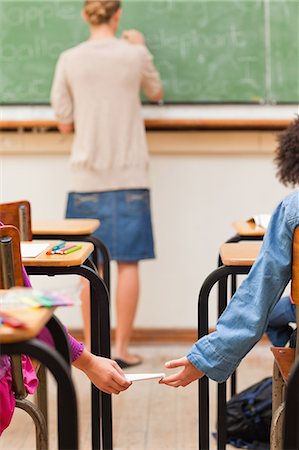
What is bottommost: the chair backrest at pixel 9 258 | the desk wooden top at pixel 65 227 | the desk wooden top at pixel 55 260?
the desk wooden top at pixel 65 227

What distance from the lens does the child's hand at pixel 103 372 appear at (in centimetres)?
226

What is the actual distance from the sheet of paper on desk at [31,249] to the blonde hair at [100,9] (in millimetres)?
1579

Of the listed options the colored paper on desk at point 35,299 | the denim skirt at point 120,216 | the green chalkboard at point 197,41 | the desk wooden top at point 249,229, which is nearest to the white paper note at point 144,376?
the colored paper on desk at point 35,299

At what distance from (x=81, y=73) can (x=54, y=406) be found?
143cm

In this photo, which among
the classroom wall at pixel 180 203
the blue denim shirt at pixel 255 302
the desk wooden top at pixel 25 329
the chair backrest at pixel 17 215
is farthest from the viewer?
the classroom wall at pixel 180 203

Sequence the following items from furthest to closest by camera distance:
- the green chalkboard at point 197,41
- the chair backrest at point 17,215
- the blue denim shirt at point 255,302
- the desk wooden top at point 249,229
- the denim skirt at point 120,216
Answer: the green chalkboard at point 197,41 < the denim skirt at point 120,216 < the desk wooden top at point 249,229 < the chair backrest at point 17,215 < the blue denim shirt at point 255,302

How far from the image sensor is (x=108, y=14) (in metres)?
4.19

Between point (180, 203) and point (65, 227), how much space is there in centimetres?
148

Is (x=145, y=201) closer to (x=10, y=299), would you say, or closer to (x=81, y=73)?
(x=81, y=73)

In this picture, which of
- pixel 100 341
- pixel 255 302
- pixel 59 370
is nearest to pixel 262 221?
pixel 100 341

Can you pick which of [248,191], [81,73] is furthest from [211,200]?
[81,73]

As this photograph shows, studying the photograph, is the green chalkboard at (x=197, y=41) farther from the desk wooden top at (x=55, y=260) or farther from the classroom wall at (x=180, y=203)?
the desk wooden top at (x=55, y=260)

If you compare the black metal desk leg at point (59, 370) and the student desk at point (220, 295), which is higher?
the black metal desk leg at point (59, 370)

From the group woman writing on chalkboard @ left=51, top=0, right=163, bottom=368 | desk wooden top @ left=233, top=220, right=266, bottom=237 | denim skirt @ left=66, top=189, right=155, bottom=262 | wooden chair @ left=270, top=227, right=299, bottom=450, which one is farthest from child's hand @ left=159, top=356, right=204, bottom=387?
denim skirt @ left=66, top=189, right=155, bottom=262
